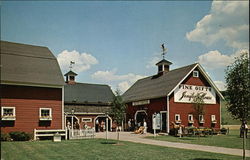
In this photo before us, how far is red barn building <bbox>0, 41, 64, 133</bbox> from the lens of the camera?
2214cm

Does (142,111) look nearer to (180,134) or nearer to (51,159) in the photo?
(180,134)

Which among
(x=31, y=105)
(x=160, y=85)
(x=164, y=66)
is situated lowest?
(x=31, y=105)

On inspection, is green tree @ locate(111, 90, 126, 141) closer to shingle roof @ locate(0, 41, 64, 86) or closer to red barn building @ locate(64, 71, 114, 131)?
shingle roof @ locate(0, 41, 64, 86)

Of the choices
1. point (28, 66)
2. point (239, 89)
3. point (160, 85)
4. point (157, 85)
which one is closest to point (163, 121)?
point (160, 85)

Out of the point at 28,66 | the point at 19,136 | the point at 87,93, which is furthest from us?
the point at 87,93

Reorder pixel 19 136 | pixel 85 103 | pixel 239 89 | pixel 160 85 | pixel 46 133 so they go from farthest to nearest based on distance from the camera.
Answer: pixel 85 103
pixel 160 85
pixel 46 133
pixel 19 136
pixel 239 89

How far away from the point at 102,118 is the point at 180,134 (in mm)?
14953

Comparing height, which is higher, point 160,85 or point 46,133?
point 160,85

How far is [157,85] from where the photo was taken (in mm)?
34312

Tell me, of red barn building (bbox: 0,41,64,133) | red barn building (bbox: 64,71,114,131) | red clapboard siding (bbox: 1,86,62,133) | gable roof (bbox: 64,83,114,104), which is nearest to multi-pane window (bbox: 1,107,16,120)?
red barn building (bbox: 0,41,64,133)

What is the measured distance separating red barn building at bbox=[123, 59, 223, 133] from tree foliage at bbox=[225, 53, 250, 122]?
16.3 meters

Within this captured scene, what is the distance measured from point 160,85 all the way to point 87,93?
11323mm

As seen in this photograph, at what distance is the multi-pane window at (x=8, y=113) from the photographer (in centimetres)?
2168

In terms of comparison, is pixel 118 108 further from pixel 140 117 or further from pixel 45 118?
pixel 140 117
